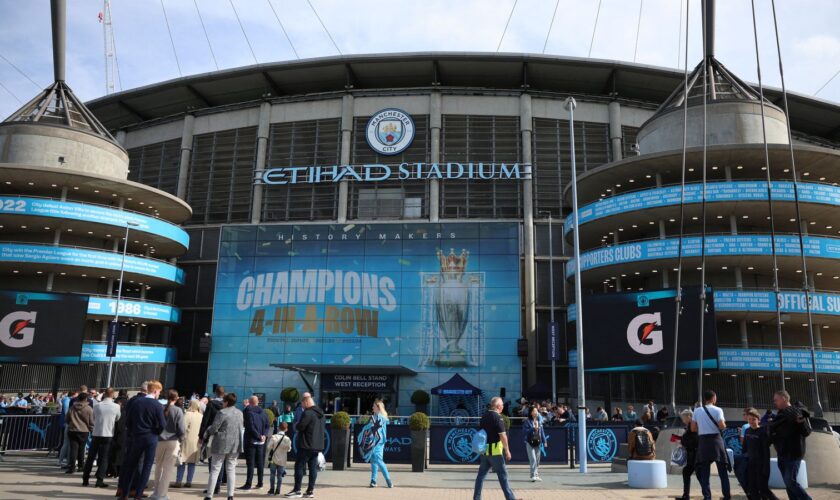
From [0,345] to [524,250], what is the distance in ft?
120

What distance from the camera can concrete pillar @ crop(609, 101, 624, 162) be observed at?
169 feet

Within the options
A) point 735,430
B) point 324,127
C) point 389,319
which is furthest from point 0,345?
point 735,430

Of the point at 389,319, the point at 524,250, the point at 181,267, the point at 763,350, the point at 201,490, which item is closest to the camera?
the point at 201,490

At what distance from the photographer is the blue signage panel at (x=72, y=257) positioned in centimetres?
4088

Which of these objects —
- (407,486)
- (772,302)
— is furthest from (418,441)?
(772,302)

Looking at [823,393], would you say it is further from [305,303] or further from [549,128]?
[305,303]

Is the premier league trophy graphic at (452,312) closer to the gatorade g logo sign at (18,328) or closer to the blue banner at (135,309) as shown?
the blue banner at (135,309)

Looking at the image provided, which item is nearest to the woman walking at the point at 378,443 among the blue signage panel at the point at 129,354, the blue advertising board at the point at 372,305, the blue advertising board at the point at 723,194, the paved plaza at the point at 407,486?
the paved plaza at the point at 407,486

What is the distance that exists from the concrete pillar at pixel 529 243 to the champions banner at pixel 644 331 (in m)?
12.8

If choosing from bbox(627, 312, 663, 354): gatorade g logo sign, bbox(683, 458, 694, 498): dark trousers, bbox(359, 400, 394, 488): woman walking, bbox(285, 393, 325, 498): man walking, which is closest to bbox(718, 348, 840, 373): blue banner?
bbox(627, 312, 663, 354): gatorade g logo sign

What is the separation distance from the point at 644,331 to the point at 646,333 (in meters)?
0.15

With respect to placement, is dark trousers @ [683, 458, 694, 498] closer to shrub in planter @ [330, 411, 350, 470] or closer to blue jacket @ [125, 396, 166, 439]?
shrub in planter @ [330, 411, 350, 470]

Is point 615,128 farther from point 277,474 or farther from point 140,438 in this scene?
point 140,438

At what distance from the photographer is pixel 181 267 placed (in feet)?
177
